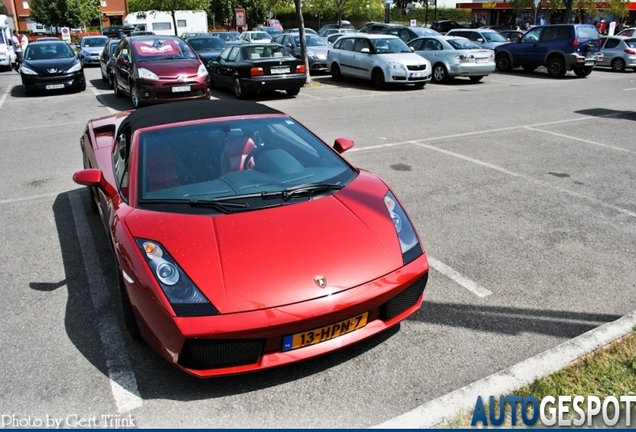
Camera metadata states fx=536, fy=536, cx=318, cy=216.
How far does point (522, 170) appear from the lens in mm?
7410

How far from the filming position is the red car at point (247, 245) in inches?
111

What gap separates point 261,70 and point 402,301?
38.2 feet

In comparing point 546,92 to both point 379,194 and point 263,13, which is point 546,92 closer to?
point 379,194

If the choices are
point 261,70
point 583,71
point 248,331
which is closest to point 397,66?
point 261,70

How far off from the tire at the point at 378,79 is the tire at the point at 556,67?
24.6ft

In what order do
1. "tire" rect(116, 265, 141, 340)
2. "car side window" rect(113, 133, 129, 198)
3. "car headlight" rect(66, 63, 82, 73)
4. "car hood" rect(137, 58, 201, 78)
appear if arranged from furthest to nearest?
"car headlight" rect(66, 63, 82, 73) → "car hood" rect(137, 58, 201, 78) → "car side window" rect(113, 133, 129, 198) → "tire" rect(116, 265, 141, 340)

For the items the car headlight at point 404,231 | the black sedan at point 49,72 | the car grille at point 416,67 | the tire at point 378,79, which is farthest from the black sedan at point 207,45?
the car headlight at point 404,231

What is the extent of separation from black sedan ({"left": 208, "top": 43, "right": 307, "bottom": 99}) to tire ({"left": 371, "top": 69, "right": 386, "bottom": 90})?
267 cm

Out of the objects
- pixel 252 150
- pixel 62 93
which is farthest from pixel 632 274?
pixel 62 93

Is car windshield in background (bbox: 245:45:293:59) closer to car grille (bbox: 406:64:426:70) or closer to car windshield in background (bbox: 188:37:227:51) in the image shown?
car grille (bbox: 406:64:426:70)

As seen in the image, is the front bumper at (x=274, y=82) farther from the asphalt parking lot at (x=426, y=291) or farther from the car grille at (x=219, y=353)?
the car grille at (x=219, y=353)

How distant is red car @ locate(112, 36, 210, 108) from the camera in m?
12.1

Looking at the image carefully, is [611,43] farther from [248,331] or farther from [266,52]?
[248,331]

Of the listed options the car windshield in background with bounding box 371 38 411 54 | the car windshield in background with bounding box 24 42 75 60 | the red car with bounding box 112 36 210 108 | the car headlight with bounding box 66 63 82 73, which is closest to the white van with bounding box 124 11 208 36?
the car windshield in background with bounding box 24 42 75 60
